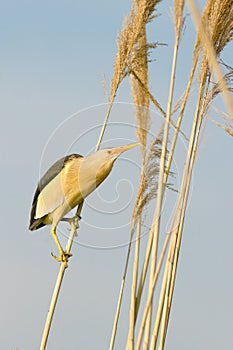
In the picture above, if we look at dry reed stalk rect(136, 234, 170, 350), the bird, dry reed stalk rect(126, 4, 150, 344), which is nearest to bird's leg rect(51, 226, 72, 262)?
the bird

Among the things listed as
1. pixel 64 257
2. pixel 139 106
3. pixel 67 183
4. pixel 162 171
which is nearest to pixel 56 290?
pixel 64 257

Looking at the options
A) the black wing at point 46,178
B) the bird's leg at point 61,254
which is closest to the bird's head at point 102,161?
the black wing at point 46,178

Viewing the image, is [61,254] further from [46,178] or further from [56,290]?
[46,178]

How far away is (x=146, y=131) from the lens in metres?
3.00

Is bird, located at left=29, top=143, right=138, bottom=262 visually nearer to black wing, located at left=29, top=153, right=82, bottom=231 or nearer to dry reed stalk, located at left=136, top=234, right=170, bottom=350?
black wing, located at left=29, top=153, right=82, bottom=231

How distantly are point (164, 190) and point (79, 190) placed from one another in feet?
1.58

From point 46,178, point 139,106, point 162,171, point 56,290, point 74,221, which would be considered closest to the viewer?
point 56,290

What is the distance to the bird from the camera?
248cm

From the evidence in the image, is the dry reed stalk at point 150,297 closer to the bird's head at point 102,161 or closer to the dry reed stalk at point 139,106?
the dry reed stalk at point 139,106

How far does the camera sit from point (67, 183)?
2.56m

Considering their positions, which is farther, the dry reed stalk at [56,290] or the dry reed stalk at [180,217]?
the dry reed stalk at [180,217]

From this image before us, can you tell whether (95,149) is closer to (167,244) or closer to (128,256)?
(167,244)

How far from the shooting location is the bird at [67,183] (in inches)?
97.7

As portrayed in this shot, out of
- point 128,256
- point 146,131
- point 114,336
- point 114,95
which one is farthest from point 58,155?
point 114,336
